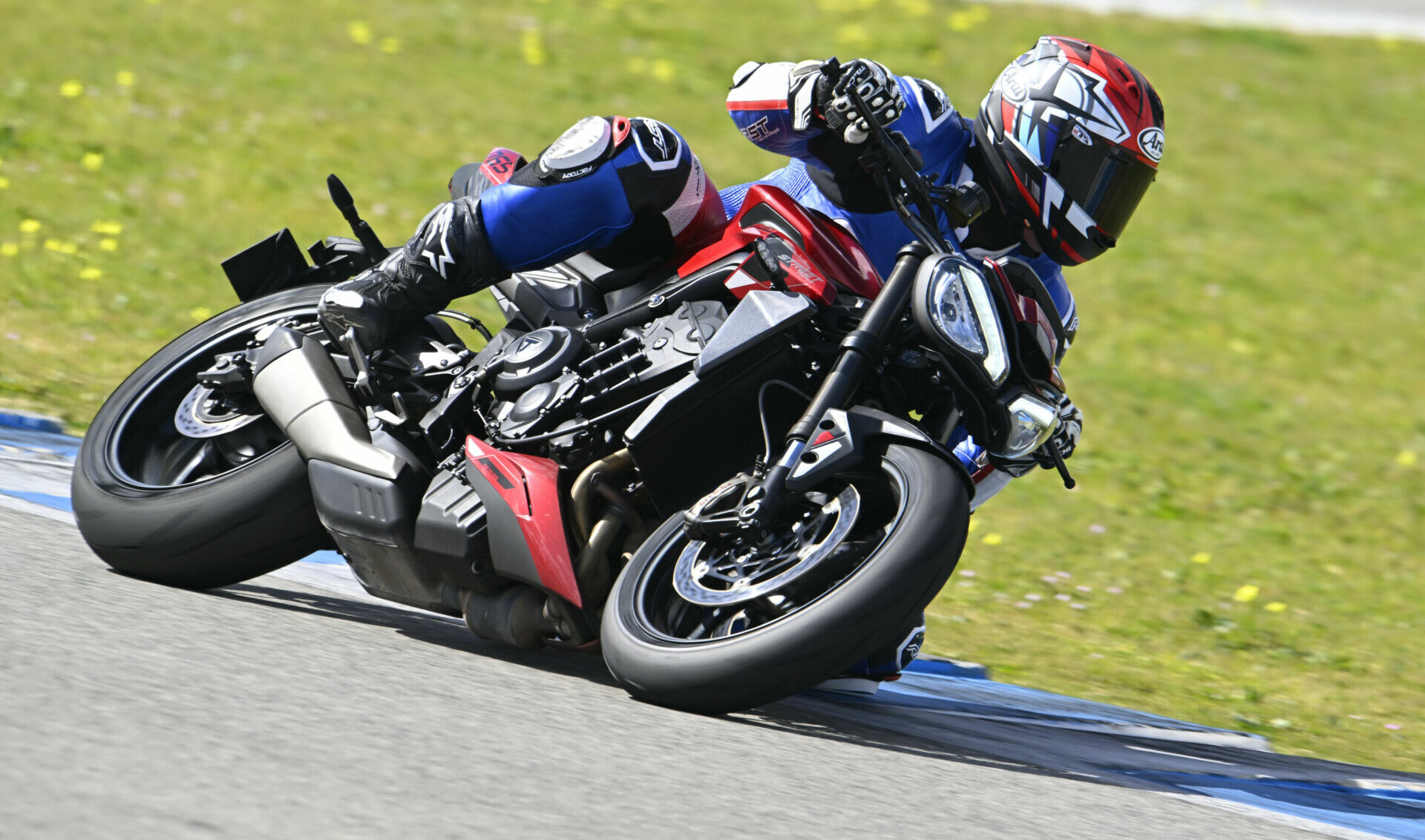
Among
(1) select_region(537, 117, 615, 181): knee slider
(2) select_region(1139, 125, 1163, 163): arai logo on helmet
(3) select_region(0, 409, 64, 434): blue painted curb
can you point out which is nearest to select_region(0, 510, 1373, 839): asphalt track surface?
(1) select_region(537, 117, 615, 181): knee slider

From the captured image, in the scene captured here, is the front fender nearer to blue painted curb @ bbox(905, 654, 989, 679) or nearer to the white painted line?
the white painted line

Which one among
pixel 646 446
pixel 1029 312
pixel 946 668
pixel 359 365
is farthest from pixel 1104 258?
pixel 646 446

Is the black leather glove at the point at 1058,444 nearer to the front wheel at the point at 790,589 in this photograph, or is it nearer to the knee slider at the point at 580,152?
the front wheel at the point at 790,589

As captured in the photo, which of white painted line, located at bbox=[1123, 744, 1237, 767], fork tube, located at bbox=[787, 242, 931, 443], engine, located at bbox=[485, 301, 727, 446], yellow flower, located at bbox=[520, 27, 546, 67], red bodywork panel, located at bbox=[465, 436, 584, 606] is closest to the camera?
fork tube, located at bbox=[787, 242, 931, 443]

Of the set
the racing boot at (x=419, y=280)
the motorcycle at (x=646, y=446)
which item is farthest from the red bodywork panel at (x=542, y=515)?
the racing boot at (x=419, y=280)

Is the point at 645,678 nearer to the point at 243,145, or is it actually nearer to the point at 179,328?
the point at 179,328

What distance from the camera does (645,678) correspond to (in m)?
3.27

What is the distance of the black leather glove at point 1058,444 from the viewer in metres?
3.56

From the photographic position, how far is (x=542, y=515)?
353 centimetres

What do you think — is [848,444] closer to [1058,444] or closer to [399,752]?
[1058,444]

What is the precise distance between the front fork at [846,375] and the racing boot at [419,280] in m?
0.95

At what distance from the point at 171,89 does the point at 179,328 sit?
381cm

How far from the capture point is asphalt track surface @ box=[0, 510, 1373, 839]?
90.7 inches

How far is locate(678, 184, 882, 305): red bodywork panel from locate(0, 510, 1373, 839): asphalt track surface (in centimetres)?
96
